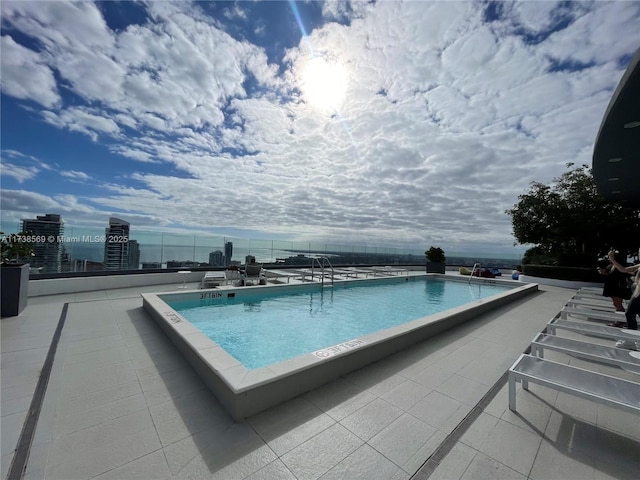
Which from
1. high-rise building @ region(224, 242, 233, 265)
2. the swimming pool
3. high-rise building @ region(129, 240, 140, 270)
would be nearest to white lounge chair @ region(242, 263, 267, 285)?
the swimming pool

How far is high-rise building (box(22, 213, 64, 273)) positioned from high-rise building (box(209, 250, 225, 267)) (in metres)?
4.31

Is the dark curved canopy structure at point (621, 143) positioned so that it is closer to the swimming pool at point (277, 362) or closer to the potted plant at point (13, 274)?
the swimming pool at point (277, 362)

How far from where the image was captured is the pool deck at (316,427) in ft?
4.88

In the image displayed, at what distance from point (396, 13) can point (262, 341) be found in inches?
232

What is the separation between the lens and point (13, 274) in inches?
163

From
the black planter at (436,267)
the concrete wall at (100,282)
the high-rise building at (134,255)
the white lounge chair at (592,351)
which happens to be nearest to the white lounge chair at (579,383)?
the white lounge chair at (592,351)

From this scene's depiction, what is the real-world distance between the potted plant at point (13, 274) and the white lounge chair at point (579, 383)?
21.8ft

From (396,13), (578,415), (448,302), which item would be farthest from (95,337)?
(448,302)

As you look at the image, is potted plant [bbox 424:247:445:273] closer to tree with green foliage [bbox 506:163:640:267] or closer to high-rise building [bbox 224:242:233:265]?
tree with green foliage [bbox 506:163:640:267]

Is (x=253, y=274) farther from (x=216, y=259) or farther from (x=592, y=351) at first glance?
(x=592, y=351)

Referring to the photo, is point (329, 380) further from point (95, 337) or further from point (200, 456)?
point (95, 337)

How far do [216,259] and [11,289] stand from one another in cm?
648

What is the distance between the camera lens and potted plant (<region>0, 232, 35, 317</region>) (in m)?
4.12

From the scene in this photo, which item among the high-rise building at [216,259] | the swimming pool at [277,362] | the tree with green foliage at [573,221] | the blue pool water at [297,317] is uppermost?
the tree with green foliage at [573,221]
